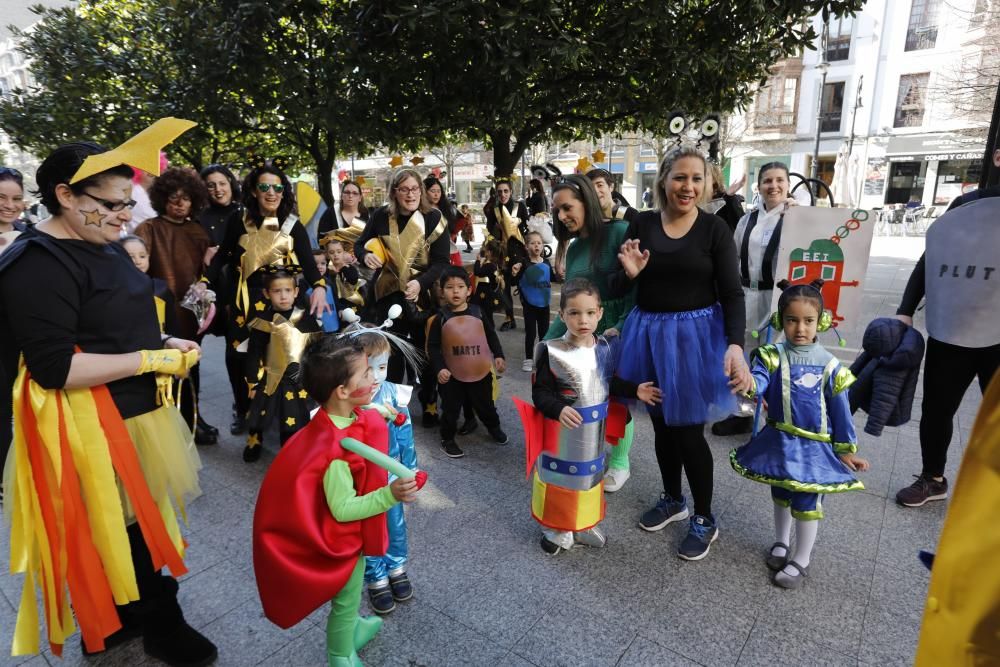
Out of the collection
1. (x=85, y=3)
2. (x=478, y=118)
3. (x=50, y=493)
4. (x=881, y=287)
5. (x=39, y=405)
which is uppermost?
(x=85, y=3)

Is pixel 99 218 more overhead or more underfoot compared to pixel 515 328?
more overhead

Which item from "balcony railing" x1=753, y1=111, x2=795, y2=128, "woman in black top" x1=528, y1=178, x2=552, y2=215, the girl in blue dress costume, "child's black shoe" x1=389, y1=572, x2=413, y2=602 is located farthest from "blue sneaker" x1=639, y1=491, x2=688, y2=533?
"balcony railing" x1=753, y1=111, x2=795, y2=128

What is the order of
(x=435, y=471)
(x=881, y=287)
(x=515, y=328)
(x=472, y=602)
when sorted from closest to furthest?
(x=472, y=602) < (x=435, y=471) < (x=515, y=328) < (x=881, y=287)

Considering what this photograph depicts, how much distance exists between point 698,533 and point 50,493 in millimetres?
2582

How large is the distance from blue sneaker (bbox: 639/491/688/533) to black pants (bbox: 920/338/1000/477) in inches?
54.9

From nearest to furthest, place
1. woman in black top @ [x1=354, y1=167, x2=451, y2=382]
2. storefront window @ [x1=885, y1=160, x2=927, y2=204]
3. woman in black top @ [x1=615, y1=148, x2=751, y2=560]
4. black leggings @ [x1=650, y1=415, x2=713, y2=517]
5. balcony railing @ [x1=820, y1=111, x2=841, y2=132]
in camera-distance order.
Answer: woman in black top @ [x1=615, y1=148, x2=751, y2=560] → black leggings @ [x1=650, y1=415, x2=713, y2=517] → woman in black top @ [x1=354, y1=167, x2=451, y2=382] → storefront window @ [x1=885, y1=160, x2=927, y2=204] → balcony railing @ [x1=820, y1=111, x2=841, y2=132]

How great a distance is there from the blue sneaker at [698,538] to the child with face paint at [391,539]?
1293 millimetres

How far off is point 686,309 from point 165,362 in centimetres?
209

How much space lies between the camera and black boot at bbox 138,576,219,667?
2023 millimetres

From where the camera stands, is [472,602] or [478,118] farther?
[478,118]

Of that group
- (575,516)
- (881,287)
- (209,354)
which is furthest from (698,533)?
(881,287)

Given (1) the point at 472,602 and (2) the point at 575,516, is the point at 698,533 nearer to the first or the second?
(2) the point at 575,516

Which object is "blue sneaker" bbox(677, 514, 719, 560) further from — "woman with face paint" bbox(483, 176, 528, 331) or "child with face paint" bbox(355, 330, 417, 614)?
"woman with face paint" bbox(483, 176, 528, 331)

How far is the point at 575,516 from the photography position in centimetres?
257
